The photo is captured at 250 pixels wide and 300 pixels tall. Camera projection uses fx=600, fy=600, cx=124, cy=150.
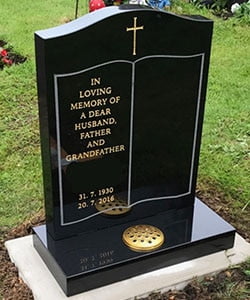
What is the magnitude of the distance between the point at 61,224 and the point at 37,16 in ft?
14.8

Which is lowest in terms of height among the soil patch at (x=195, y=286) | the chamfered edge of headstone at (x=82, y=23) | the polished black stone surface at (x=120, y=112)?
the soil patch at (x=195, y=286)

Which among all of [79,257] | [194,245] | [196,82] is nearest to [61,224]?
[79,257]

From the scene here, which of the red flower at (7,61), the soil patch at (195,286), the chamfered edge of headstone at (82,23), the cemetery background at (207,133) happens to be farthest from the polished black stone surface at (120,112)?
the red flower at (7,61)

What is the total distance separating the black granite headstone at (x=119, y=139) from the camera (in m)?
2.60

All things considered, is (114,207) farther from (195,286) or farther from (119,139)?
(195,286)

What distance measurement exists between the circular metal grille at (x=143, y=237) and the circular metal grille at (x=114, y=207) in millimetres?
101

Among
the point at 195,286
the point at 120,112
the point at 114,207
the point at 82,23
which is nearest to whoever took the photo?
the point at 82,23

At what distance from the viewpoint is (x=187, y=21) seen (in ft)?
9.04

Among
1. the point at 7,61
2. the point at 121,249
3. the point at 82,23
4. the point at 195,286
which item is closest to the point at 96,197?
the point at 121,249

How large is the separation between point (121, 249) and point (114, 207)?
242 millimetres

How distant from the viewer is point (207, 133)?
4.47m

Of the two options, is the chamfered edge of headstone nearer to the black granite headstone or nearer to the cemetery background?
the black granite headstone

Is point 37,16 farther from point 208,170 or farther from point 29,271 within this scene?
point 29,271

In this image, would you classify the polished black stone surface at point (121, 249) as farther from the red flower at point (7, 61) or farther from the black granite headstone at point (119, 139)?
the red flower at point (7, 61)
